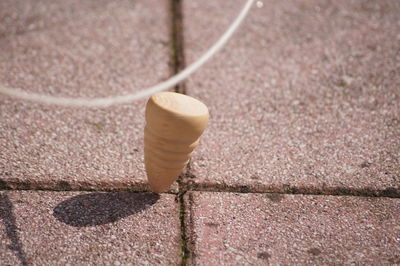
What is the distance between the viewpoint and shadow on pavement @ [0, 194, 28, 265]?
1269 mm

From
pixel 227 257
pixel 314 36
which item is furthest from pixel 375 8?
pixel 227 257

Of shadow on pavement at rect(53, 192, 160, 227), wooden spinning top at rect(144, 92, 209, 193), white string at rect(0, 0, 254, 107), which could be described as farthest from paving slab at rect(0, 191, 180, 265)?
white string at rect(0, 0, 254, 107)

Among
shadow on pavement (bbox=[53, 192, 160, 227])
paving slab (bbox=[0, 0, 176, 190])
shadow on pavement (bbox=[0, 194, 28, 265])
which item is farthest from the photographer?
paving slab (bbox=[0, 0, 176, 190])

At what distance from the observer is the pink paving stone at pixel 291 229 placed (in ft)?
4.33

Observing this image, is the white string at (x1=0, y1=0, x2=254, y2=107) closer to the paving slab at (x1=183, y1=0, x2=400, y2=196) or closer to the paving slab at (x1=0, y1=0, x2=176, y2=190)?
the paving slab at (x1=0, y1=0, x2=176, y2=190)

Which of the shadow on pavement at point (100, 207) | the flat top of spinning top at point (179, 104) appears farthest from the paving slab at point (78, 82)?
A: the flat top of spinning top at point (179, 104)

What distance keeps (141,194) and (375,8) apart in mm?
1716

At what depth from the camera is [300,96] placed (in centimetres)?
197

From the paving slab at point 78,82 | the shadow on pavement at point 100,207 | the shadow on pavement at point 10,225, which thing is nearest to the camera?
the shadow on pavement at point 10,225

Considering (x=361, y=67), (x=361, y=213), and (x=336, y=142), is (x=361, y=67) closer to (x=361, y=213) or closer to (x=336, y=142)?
(x=336, y=142)

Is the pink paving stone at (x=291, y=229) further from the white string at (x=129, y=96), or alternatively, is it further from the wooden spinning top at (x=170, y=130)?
the white string at (x=129, y=96)

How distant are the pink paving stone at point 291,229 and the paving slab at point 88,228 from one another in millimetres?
84

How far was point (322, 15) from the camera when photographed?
2496 millimetres

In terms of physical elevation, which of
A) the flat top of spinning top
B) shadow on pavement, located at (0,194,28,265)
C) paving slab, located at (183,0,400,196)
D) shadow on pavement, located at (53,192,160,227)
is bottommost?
shadow on pavement, located at (0,194,28,265)
